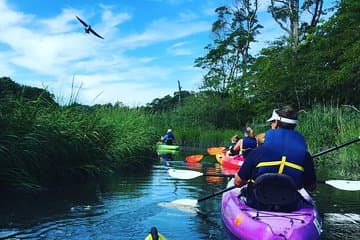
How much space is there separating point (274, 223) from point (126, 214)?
3.07m

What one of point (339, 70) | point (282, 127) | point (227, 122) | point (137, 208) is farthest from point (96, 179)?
point (227, 122)

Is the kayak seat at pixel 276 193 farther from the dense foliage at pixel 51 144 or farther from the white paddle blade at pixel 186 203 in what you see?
the dense foliage at pixel 51 144

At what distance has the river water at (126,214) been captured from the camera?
19.8 feet

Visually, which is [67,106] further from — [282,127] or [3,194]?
[282,127]

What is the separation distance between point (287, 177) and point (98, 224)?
9.66 feet

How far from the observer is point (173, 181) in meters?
11.4

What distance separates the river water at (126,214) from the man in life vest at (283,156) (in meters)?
1.37

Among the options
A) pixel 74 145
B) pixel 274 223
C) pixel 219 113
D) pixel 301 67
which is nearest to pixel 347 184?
pixel 274 223

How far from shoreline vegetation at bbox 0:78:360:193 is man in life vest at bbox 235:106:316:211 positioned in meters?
4.25

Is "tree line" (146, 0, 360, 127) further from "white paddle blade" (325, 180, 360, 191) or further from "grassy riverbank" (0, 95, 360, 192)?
"white paddle blade" (325, 180, 360, 191)

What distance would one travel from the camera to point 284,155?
491 cm

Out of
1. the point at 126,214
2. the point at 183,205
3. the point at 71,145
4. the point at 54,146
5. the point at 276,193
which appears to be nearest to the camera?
the point at 276,193

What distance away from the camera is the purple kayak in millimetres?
4547

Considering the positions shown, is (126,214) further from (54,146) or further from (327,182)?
(327,182)
